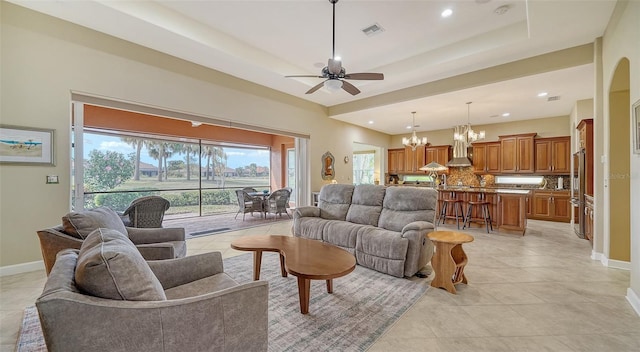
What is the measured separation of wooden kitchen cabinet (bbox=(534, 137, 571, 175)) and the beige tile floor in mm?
4132

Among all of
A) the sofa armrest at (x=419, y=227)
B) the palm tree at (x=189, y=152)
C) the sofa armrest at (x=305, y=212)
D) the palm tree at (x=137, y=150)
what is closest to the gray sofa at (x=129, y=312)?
the sofa armrest at (x=419, y=227)

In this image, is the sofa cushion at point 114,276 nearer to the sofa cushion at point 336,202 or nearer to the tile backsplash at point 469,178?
the sofa cushion at point 336,202

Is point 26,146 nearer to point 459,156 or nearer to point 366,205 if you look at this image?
point 366,205

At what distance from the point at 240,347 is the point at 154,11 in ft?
13.3

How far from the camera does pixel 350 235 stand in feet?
11.6

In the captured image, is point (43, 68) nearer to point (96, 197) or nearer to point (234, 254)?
point (234, 254)

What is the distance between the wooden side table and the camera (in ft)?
8.91

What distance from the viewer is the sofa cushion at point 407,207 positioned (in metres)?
3.52

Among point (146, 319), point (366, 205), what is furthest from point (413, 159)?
point (146, 319)

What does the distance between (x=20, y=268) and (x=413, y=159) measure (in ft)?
32.0

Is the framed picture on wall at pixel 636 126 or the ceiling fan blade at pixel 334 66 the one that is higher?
the ceiling fan blade at pixel 334 66

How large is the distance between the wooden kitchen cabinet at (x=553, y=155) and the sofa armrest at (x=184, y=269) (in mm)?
8725

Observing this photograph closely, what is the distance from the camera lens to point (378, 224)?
3852 millimetres

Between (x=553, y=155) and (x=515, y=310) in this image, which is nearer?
(x=515, y=310)
